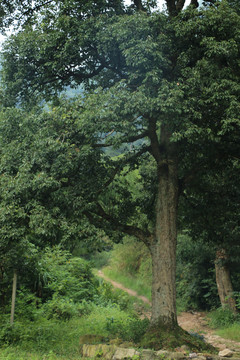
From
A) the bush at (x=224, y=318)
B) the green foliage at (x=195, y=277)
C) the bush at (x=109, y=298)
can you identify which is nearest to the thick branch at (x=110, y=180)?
the bush at (x=109, y=298)

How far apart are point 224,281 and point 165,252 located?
799 centimetres

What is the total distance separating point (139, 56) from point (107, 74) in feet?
10.4

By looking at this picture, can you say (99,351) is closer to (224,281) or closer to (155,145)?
(155,145)

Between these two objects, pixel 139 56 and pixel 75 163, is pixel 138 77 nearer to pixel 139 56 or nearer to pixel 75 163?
pixel 139 56

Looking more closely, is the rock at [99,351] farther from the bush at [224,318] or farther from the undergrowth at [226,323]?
the bush at [224,318]

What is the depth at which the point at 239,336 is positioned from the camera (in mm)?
13281

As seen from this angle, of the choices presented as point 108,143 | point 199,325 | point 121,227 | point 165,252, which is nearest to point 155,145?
point 108,143

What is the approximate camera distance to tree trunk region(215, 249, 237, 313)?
1633 cm

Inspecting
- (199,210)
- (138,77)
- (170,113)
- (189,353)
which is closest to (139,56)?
(138,77)

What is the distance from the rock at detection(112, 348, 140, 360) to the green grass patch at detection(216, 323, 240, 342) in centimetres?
663

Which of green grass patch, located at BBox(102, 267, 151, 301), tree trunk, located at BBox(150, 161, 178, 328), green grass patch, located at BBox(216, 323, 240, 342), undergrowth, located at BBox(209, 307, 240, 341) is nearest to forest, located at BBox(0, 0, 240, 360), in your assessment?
tree trunk, located at BBox(150, 161, 178, 328)

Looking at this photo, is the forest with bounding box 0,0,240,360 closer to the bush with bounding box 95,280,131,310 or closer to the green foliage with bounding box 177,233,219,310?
the bush with bounding box 95,280,131,310

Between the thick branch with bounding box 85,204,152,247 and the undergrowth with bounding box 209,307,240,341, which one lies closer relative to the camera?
the thick branch with bounding box 85,204,152,247

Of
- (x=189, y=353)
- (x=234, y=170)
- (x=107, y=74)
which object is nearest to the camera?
(x=189, y=353)
